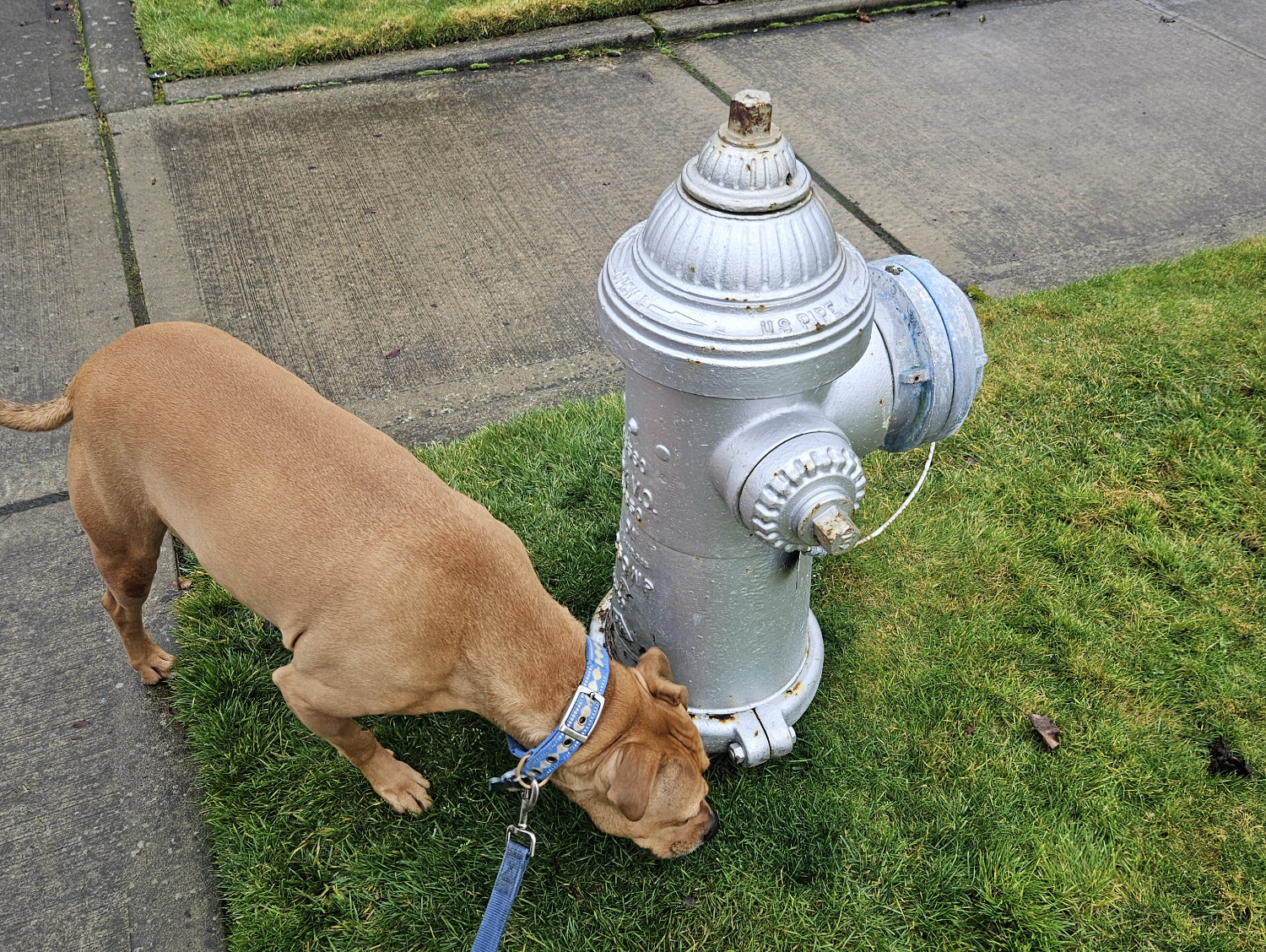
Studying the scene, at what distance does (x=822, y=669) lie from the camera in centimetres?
310

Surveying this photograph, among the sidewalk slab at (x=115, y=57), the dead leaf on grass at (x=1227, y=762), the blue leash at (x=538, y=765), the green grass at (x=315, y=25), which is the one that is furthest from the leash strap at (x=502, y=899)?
the green grass at (x=315, y=25)

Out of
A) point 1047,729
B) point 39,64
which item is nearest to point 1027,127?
point 1047,729

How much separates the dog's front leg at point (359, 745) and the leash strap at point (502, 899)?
1.92ft

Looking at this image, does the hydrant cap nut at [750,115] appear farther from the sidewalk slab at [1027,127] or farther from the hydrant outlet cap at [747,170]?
the sidewalk slab at [1027,127]

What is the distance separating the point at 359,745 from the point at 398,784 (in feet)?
0.71

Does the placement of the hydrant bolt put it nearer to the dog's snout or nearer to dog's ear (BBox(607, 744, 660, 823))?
dog's ear (BBox(607, 744, 660, 823))

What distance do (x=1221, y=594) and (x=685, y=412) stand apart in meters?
2.44

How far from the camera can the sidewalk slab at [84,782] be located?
2.52 meters

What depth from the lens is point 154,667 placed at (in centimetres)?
302

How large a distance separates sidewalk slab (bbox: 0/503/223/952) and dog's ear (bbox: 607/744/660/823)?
1253mm

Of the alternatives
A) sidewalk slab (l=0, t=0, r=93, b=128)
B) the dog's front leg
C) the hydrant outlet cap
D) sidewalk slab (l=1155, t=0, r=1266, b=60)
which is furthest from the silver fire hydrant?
sidewalk slab (l=1155, t=0, r=1266, b=60)

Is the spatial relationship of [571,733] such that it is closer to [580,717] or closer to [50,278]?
[580,717]

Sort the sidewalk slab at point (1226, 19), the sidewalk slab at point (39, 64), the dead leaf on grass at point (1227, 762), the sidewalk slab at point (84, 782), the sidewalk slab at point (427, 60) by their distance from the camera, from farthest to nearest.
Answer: the sidewalk slab at point (1226, 19) → the sidewalk slab at point (427, 60) → the sidewalk slab at point (39, 64) → the dead leaf on grass at point (1227, 762) → the sidewalk slab at point (84, 782)

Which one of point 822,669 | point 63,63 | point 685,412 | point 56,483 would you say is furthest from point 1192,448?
point 63,63
